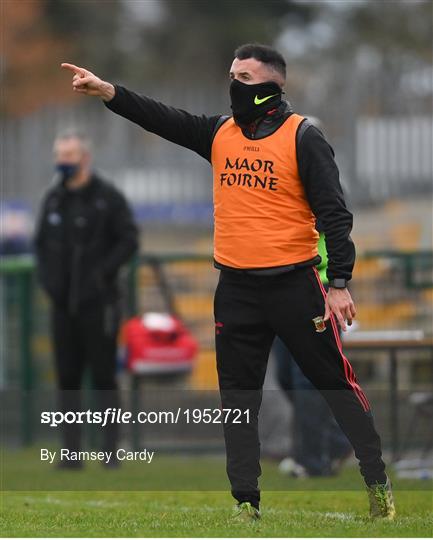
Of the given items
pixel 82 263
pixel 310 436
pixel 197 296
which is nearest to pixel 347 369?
pixel 310 436

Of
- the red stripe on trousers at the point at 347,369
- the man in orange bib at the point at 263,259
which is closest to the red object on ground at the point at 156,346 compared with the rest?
the man in orange bib at the point at 263,259

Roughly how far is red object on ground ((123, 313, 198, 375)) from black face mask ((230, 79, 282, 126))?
4.44 m

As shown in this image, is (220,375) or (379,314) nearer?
(220,375)

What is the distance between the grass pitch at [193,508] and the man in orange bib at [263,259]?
302 mm

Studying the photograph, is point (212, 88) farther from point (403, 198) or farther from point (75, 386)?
point (75, 386)

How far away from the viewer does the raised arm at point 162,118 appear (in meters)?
6.92

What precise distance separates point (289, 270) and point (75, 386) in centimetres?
408

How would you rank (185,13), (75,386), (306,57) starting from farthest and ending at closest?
1. (185,13)
2. (306,57)
3. (75,386)

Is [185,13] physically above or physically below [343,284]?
above

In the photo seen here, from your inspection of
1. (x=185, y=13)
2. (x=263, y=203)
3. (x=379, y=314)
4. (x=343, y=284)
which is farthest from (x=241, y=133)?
(x=185, y=13)

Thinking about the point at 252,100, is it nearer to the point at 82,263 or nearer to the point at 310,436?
the point at 310,436

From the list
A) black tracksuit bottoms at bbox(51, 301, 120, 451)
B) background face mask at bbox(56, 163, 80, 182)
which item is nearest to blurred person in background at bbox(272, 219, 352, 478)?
black tracksuit bottoms at bbox(51, 301, 120, 451)

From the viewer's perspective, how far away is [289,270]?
271 inches

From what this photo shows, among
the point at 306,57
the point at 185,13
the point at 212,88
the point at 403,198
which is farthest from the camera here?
the point at 185,13
